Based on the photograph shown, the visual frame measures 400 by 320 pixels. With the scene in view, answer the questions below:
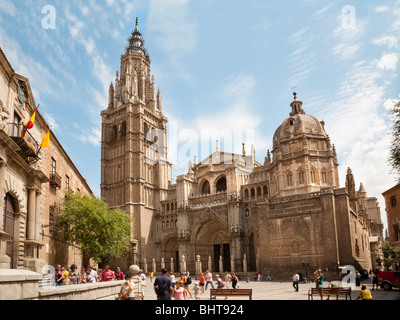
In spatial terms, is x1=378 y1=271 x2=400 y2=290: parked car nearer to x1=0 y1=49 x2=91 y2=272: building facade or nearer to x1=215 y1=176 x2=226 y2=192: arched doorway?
x1=0 y1=49 x2=91 y2=272: building facade

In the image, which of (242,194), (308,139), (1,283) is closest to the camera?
(1,283)

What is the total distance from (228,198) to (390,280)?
90.6 ft

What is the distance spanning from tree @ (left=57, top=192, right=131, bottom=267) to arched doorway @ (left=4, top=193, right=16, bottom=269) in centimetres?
936

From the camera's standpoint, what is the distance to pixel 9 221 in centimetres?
1662

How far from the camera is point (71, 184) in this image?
30812mm

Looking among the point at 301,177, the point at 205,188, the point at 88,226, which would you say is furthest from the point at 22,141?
the point at 205,188

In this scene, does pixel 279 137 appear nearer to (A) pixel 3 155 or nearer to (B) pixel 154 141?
(B) pixel 154 141

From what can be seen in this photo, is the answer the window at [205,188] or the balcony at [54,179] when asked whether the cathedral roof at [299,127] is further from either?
the balcony at [54,179]

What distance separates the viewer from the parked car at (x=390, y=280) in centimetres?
2395
